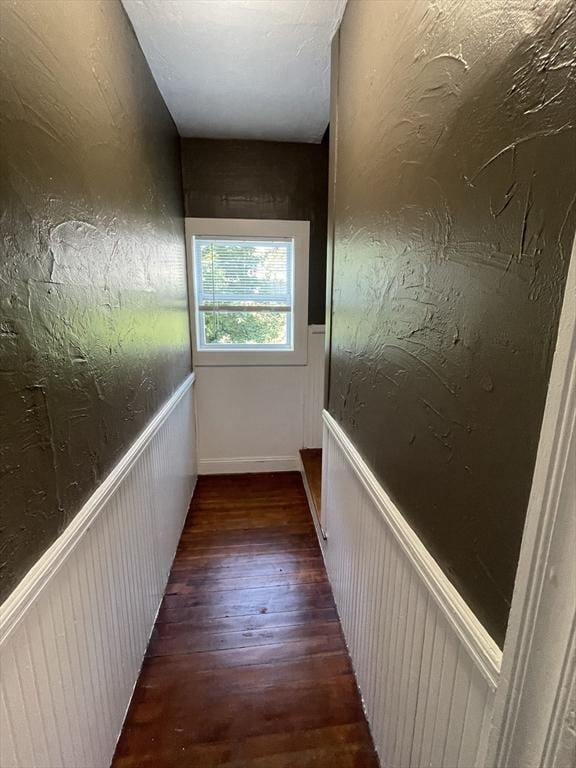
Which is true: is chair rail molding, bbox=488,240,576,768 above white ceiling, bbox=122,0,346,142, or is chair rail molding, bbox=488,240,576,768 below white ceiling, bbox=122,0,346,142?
below

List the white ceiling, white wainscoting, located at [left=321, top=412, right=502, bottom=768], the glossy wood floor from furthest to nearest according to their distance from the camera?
the white ceiling, the glossy wood floor, white wainscoting, located at [left=321, top=412, right=502, bottom=768]

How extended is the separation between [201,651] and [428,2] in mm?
2243

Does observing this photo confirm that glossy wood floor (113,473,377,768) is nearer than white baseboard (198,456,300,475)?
Yes

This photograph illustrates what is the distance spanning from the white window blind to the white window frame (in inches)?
1.8

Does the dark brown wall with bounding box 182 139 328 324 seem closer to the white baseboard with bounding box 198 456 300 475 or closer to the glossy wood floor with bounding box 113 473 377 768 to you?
the white baseboard with bounding box 198 456 300 475

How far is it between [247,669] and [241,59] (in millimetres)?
2718

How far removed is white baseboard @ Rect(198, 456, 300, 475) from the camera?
3227 mm

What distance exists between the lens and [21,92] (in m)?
0.81

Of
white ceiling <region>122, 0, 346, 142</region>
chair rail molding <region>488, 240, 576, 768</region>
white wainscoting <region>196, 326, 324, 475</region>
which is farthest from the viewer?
white wainscoting <region>196, 326, 324, 475</region>

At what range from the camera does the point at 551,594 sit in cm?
48

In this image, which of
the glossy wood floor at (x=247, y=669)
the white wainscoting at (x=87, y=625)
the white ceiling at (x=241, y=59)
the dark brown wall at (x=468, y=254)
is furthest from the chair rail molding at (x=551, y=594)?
the white ceiling at (x=241, y=59)

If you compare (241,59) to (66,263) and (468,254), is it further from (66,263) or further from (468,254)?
(468,254)

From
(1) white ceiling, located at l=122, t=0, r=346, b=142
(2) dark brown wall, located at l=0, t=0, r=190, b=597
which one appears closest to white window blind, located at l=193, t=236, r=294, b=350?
(1) white ceiling, located at l=122, t=0, r=346, b=142

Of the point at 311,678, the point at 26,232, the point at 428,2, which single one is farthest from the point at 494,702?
the point at 428,2
